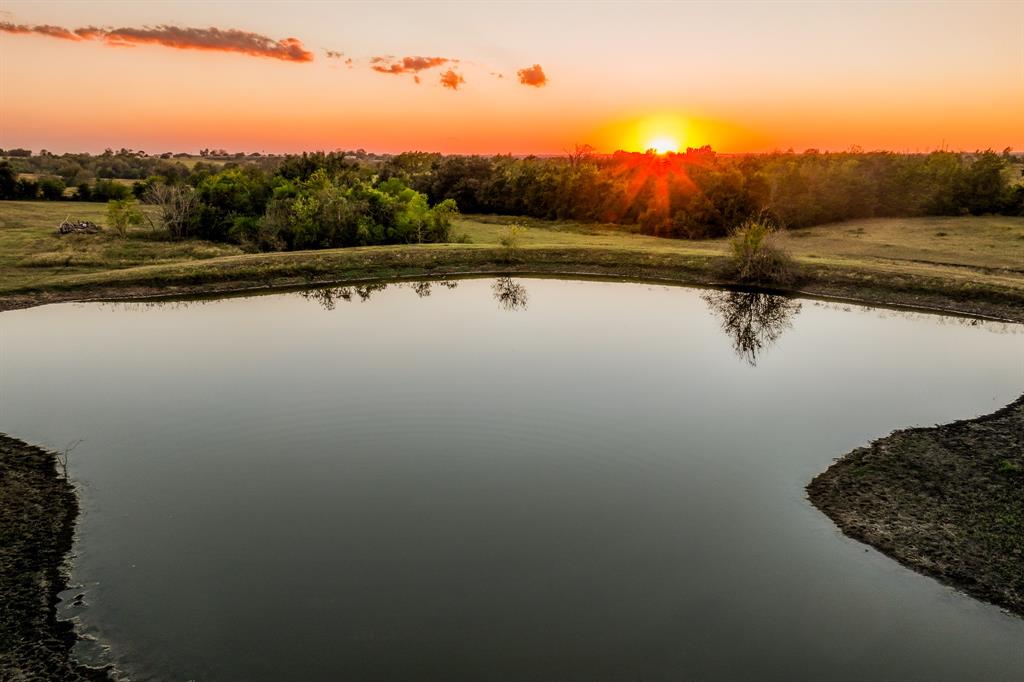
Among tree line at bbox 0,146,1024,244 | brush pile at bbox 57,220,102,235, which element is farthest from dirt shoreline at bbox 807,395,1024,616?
brush pile at bbox 57,220,102,235

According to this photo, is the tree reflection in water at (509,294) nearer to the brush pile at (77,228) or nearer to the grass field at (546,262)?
the grass field at (546,262)

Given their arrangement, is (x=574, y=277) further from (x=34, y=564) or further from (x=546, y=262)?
(x=34, y=564)

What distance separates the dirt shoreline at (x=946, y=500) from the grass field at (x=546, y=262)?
50.7 ft

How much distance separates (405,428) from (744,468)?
759cm

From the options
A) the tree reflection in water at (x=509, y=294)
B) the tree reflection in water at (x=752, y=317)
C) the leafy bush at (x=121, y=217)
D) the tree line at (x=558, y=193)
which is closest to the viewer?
the tree reflection in water at (x=752, y=317)

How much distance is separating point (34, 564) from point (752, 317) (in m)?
24.2

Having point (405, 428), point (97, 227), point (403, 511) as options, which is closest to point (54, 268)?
point (97, 227)

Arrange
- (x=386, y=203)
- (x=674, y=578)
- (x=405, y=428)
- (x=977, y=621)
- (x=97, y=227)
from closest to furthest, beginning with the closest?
(x=977, y=621), (x=674, y=578), (x=405, y=428), (x=97, y=227), (x=386, y=203)

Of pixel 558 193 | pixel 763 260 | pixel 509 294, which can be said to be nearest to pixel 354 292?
pixel 509 294

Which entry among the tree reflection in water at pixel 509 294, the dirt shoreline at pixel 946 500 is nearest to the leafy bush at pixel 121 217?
the tree reflection in water at pixel 509 294

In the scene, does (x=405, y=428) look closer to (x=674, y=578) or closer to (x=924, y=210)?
(x=674, y=578)

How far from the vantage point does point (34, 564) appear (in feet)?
33.2

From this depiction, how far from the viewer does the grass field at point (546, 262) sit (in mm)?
28594

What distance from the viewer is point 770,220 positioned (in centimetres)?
4978
